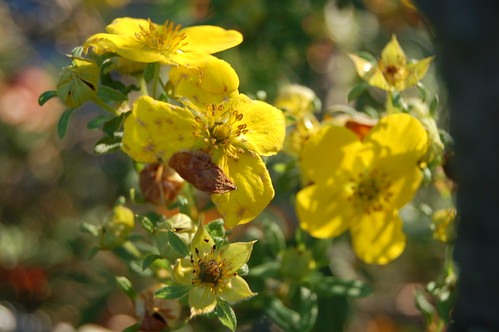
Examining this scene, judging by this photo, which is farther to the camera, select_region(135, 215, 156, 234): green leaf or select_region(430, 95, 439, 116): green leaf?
select_region(430, 95, 439, 116): green leaf

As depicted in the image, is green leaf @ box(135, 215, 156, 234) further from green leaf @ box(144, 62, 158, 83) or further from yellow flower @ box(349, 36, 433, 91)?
yellow flower @ box(349, 36, 433, 91)

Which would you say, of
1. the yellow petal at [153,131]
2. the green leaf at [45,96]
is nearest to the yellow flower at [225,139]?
the yellow petal at [153,131]

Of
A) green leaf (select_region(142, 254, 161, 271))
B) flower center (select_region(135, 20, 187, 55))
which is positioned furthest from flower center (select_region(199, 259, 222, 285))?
flower center (select_region(135, 20, 187, 55))

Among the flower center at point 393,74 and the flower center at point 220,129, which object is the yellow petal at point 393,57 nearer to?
the flower center at point 393,74

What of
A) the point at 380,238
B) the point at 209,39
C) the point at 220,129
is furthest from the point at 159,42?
the point at 380,238

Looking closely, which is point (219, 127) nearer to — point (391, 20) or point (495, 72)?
point (495, 72)

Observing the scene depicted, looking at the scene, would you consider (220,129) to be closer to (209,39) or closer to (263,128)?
(263,128)
